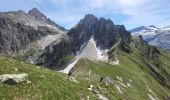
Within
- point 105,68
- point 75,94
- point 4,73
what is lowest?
point 105,68

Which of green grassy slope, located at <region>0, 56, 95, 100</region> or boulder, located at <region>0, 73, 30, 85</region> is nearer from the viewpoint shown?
green grassy slope, located at <region>0, 56, 95, 100</region>

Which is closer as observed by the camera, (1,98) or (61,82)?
(1,98)

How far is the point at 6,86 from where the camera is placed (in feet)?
142

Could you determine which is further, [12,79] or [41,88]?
[12,79]

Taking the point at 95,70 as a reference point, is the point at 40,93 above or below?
above

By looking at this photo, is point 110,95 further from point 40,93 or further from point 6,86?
point 6,86

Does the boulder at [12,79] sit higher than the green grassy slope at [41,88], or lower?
higher

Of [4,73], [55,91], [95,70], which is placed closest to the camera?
[55,91]

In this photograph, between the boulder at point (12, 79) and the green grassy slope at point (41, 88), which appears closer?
the green grassy slope at point (41, 88)

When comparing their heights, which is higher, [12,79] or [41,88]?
[12,79]

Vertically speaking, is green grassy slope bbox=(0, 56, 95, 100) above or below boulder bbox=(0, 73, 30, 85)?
below

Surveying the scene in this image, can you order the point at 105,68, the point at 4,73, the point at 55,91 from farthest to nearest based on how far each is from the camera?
the point at 105,68 → the point at 4,73 → the point at 55,91

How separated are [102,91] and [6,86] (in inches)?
577

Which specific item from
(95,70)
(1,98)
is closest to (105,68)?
(95,70)
